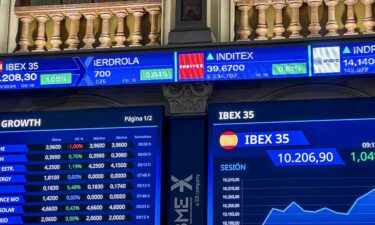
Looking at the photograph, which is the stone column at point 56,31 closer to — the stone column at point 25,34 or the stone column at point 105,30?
the stone column at point 25,34

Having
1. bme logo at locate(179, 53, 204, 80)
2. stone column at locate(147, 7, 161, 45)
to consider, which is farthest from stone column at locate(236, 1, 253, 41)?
stone column at locate(147, 7, 161, 45)

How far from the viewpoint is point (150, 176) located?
1067 centimetres

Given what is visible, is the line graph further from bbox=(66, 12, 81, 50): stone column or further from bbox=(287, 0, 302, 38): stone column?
bbox=(66, 12, 81, 50): stone column

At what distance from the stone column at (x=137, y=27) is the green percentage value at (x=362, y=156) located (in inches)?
124

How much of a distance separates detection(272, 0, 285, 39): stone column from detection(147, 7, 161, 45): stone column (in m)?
1.54

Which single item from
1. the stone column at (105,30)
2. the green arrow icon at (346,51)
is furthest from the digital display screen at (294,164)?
the stone column at (105,30)

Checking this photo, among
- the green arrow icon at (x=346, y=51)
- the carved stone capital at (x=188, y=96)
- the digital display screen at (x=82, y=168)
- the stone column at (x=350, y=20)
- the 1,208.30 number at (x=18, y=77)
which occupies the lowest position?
the digital display screen at (x=82, y=168)

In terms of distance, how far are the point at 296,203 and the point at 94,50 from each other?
10.7 feet

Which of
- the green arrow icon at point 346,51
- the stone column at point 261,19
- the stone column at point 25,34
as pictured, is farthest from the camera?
the stone column at point 25,34

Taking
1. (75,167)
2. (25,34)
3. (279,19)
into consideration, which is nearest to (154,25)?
(279,19)

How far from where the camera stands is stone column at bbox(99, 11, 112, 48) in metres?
11.4

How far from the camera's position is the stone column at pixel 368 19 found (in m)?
10.7

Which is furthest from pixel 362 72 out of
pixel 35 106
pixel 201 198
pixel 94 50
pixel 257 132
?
pixel 35 106

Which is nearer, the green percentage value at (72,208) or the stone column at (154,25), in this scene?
the green percentage value at (72,208)
